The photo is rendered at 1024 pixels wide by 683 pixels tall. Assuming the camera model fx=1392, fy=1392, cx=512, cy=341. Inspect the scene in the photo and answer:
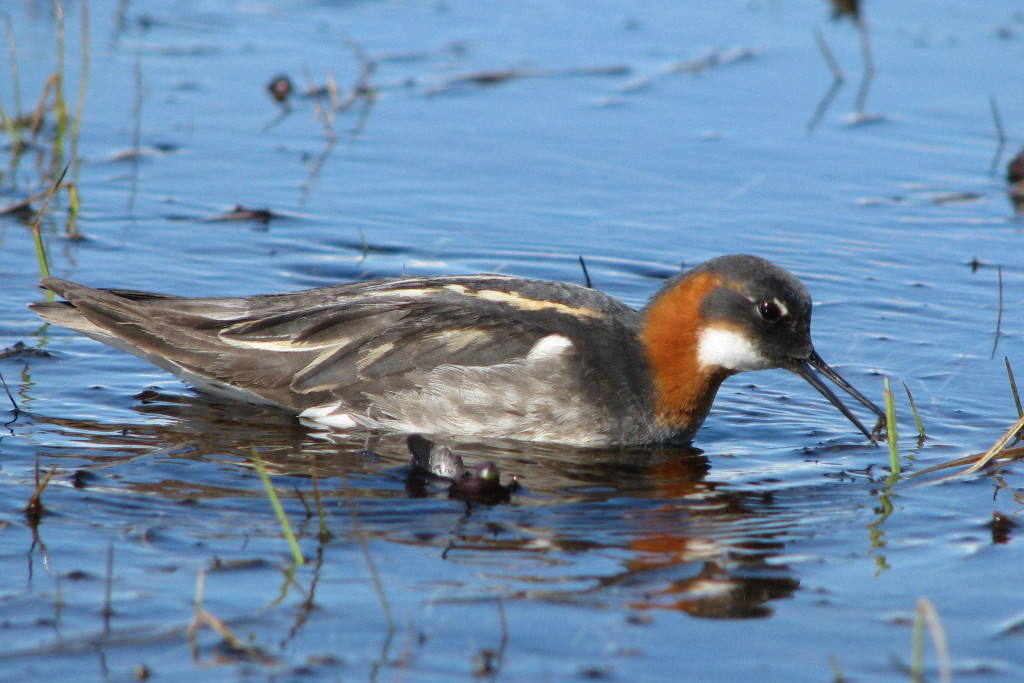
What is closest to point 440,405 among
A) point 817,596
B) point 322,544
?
point 322,544

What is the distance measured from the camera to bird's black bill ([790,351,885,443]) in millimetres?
6762

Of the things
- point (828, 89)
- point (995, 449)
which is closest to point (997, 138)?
point (828, 89)

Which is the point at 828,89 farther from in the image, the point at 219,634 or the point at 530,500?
the point at 219,634

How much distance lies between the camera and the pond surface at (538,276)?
469cm

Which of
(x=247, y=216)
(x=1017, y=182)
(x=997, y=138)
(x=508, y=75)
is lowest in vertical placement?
(x=247, y=216)

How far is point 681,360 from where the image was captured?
6.95m

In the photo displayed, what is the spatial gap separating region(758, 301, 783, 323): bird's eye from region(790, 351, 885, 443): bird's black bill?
0.93 feet

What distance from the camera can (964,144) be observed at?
11.3 meters

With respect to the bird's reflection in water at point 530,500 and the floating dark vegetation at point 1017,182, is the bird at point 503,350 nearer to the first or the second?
the bird's reflection in water at point 530,500

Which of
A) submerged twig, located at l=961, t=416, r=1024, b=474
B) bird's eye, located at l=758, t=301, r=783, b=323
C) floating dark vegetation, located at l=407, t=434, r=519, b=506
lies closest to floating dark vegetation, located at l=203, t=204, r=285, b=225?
floating dark vegetation, located at l=407, t=434, r=519, b=506

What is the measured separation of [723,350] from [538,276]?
2197mm

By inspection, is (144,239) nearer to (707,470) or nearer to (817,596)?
(707,470)

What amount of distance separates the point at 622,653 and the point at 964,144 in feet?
26.1

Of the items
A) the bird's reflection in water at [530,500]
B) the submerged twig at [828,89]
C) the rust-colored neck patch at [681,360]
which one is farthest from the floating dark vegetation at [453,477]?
the submerged twig at [828,89]
